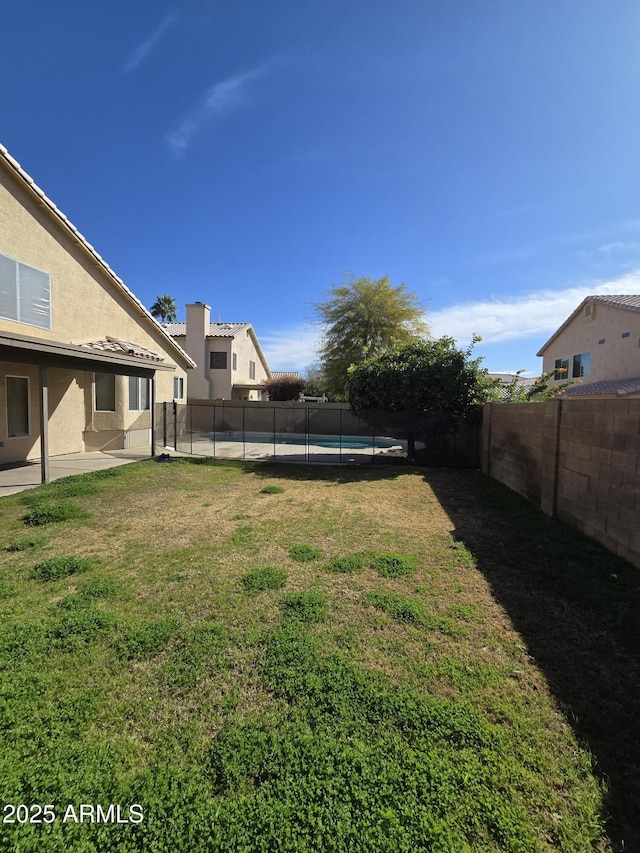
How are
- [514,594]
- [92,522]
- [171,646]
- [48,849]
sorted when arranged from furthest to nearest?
[92,522], [514,594], [171,646], [48,849]

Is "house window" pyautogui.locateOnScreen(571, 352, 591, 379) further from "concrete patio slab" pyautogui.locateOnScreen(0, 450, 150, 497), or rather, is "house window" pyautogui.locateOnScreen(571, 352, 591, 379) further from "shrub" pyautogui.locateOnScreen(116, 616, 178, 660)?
"shrub" pyautogui.locateOnScreen(116, 616, 178, 660)

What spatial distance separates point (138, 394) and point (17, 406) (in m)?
4.60

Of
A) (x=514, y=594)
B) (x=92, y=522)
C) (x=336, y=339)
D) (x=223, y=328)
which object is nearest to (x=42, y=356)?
(x=92, y=522)

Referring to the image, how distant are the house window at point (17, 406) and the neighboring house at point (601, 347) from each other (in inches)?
776

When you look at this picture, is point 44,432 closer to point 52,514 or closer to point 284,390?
point 52,514

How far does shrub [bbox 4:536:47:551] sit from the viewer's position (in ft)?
16.2

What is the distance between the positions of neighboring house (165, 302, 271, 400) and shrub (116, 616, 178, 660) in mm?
23677

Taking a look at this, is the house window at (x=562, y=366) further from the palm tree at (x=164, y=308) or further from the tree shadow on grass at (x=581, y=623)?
the palm tree at (x=164, y=308)

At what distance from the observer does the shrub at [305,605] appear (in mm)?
3416

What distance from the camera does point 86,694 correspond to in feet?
8.08

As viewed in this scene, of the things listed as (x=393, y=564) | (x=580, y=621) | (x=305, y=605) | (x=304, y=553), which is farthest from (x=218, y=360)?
(x=580, y=621)

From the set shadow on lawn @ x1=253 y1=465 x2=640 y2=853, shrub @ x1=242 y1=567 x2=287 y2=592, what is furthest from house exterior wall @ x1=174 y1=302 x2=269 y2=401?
shrub @ x1=242 y1=567 x2=287 y2=592

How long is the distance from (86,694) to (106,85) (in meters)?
12.2

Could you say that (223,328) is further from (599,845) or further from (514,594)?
(599,845)
